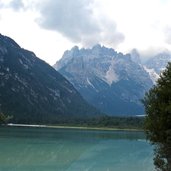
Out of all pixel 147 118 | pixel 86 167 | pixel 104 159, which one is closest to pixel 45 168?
pixel 86 167

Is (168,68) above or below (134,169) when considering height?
above

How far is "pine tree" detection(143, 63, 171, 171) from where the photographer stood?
33250mm

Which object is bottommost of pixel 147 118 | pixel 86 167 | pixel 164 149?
pixel 86 167

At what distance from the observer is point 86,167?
73625mm

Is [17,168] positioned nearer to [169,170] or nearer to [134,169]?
[134,169]

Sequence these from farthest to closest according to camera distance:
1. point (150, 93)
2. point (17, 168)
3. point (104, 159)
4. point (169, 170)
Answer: point (104, 159) < point (17, 168) < point (150, 93) < point (169, 170)

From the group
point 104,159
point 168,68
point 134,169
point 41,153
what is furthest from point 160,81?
point 41,153

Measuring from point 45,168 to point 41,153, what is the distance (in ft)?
89.9

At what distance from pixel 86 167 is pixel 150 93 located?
3964cm

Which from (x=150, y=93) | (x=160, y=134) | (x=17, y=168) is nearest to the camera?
(x=160, y=134)

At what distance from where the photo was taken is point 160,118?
34.1 meters

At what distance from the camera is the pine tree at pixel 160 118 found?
33.2 m

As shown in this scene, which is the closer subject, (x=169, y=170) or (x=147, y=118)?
(x=169, y=170)

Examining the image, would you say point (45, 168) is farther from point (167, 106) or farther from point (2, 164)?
point (167, 106)
